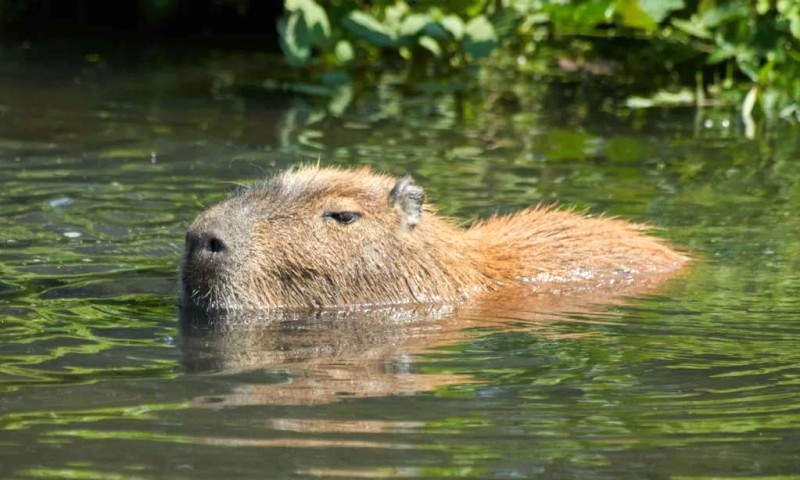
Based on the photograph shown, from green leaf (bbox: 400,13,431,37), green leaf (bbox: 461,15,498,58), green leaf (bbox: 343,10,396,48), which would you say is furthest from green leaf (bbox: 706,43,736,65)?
green leaf (bbox: 343,10,396,48)

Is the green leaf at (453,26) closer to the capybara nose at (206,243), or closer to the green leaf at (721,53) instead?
the green leaf at (721,53)

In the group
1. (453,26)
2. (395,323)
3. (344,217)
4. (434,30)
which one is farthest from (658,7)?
(395,323)

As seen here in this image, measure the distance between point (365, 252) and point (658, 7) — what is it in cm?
522

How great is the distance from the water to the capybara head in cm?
17

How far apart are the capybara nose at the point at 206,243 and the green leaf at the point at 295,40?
482cm

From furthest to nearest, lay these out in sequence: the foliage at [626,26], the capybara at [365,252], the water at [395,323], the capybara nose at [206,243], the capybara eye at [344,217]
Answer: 1. the foliage at [626,26]
2. the capybara eye at [344,217]
3. the capybara at [365,252]
4. the capybara nose at [206,243]
5. the water at [395,323]

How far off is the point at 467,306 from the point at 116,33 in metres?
8.39

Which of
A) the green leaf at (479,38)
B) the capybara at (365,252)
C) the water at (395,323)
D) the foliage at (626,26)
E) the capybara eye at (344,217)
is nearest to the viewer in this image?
the water at (395,323)

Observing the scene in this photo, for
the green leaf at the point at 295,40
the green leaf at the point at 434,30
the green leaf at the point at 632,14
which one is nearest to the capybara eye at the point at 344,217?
the green leaf at the point at 295,40

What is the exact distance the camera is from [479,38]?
435 inches

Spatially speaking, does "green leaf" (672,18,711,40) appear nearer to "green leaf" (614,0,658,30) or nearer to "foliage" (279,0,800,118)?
"foliage" (279,0,800,118)

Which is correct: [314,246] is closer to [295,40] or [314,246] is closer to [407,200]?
[407,200]

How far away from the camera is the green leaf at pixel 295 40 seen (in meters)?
10.8

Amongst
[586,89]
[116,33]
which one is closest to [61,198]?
[586,89]
